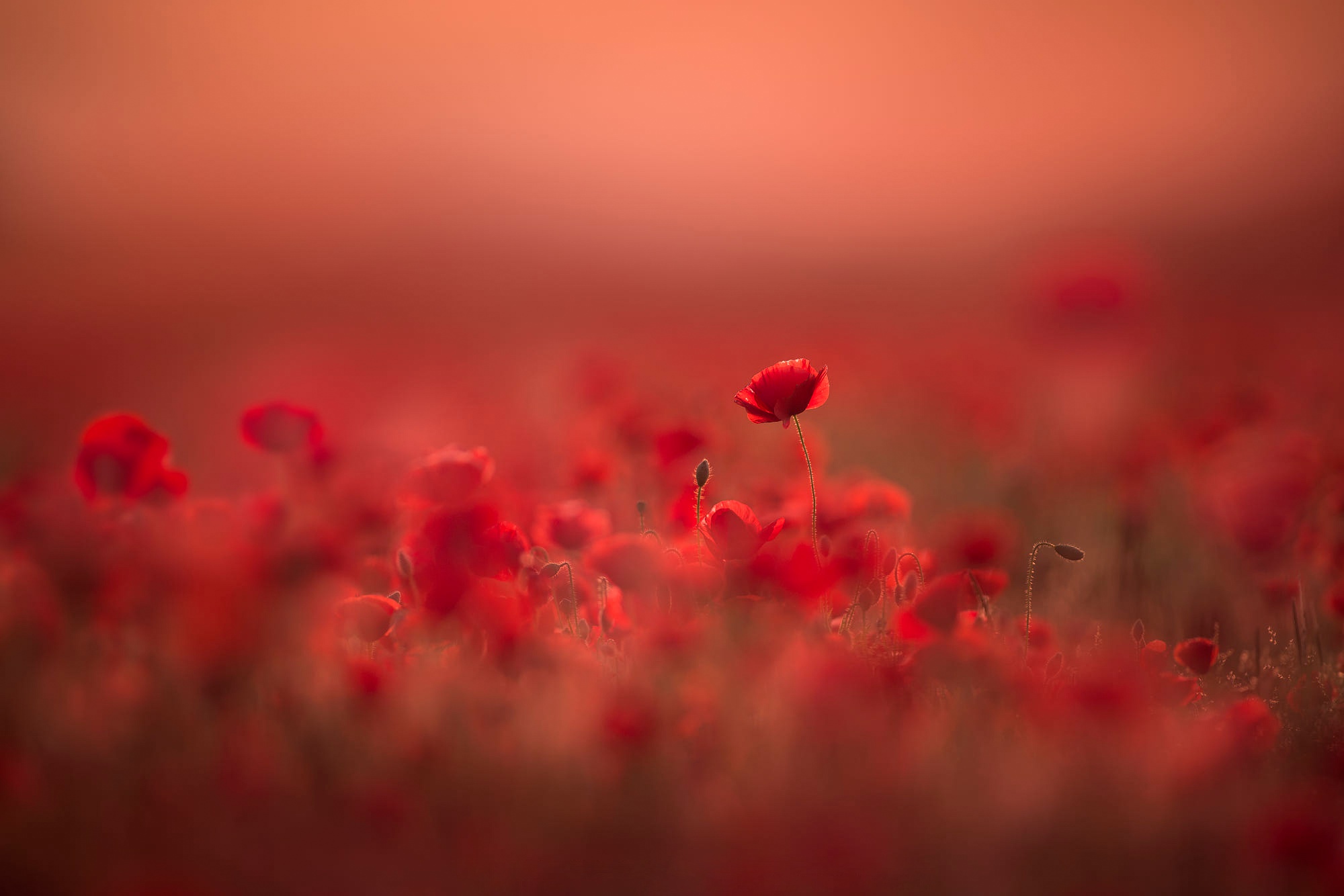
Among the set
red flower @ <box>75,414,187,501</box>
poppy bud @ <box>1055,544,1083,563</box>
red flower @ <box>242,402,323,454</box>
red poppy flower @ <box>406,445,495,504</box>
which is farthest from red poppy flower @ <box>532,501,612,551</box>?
poppy bud @ <box>1055,544,1083,563</box>

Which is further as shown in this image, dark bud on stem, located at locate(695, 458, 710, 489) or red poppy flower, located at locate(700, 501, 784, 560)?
dark bud on stem, located at locate(695, 458, 710, 489)

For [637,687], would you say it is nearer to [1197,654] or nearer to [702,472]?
[702,472]

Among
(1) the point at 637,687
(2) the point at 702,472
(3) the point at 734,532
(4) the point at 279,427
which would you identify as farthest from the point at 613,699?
(4) the point at 279,427

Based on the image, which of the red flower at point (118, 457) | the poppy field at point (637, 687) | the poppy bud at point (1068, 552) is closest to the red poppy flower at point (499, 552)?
the poppy field at point (637, 687)

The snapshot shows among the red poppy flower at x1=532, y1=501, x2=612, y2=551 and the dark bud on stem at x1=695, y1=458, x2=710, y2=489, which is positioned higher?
the dark bud on stem at x1=695, y1=458, x2=710, y2=489

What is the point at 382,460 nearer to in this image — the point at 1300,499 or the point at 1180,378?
the point at 1300,499

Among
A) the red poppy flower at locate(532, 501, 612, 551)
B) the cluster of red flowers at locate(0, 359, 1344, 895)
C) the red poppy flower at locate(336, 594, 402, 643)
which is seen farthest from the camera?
the red poppy flower at locate(532, 501, 612, 551)

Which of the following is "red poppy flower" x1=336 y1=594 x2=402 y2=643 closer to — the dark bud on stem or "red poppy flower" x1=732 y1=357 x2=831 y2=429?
the dark bud on stem

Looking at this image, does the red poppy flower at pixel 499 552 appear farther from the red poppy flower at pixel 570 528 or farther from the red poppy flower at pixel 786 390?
the red poppy flower at pixel 786 390
